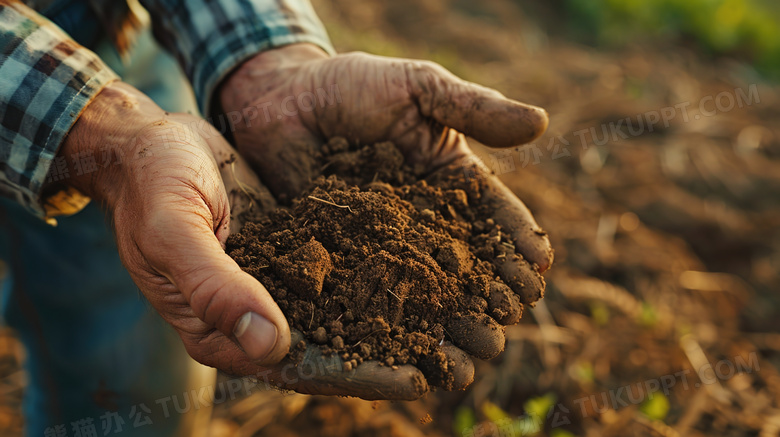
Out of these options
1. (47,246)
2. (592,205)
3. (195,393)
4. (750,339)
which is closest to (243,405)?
(195,393)

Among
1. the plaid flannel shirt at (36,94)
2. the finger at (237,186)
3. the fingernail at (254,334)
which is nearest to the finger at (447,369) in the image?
the fingernail at (254,334)

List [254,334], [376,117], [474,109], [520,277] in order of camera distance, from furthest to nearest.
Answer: [376,117]
[474,109]
[520,277]
[254,334]

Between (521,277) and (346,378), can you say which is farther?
(521,277)

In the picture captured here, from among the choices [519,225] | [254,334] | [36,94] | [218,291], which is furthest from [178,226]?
[519,225]

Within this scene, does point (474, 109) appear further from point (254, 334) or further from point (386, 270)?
point (254, 334)

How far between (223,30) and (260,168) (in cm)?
63

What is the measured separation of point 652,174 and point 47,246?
416 centimetres

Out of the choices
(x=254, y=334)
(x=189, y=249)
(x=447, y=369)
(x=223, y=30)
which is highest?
(x=223, y=30)

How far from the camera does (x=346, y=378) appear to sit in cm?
135

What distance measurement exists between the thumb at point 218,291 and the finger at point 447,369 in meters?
0.39

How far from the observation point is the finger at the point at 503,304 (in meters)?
1.60

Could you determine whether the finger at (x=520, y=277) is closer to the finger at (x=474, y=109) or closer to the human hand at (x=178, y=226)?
the finger at (x=474, y=109)

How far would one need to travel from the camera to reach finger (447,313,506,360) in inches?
59.5

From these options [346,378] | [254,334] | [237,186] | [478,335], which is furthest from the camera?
[237,186]
